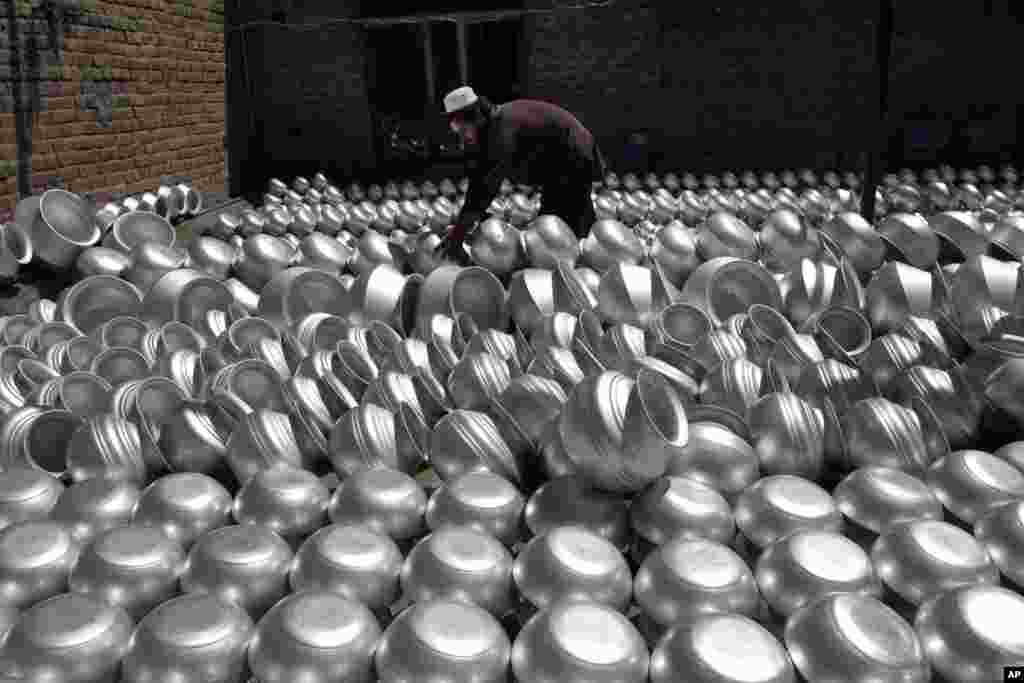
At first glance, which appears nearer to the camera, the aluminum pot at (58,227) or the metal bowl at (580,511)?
the metal bowl at (580,511)

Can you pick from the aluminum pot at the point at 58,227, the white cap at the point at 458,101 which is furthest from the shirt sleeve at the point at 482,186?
the aluminum pot at the point at 58,227

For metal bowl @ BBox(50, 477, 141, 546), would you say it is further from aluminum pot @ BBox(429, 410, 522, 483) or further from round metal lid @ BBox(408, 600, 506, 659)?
round metal lid @ BBox(408, 600, 506, 659)

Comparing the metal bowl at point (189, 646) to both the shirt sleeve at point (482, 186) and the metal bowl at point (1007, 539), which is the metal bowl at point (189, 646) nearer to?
the metal bowl at point (1007, 539)

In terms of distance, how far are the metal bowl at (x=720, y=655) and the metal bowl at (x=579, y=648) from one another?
56mm

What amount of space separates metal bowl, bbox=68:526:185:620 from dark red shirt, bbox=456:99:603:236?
252cm

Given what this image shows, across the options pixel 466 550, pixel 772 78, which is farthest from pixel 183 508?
pixel 772 78

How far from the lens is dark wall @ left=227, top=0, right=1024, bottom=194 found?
8.86m

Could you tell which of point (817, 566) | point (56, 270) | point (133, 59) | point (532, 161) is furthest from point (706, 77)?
point (817, 566)

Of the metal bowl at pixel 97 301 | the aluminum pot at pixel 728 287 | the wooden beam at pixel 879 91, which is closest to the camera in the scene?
the aluminum pot at pixel 728 287

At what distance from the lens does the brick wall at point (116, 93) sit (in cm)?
506

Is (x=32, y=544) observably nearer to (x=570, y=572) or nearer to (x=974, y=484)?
(x=570, y=572)

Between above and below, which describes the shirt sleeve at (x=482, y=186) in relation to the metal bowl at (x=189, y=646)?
above

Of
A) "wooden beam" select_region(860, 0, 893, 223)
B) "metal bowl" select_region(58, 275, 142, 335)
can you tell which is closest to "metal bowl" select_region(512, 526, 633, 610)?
"metal bowl" select_region(58, 275, 142, 335)

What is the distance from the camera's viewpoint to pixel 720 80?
907cm
